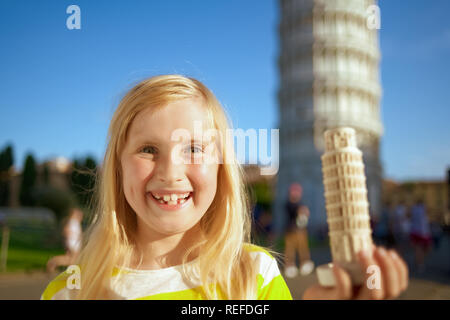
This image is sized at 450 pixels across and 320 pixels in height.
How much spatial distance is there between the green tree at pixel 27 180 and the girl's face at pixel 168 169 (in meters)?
20.0

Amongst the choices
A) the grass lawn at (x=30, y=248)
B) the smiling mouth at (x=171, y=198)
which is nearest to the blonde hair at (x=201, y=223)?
the smiling mouth at (x=171, y=198)

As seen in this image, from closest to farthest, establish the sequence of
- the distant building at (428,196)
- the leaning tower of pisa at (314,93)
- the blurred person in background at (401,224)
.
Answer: the distant building at (428,196), the blurred person in background at (401,224), the leaning tower of pisa at (314,93)

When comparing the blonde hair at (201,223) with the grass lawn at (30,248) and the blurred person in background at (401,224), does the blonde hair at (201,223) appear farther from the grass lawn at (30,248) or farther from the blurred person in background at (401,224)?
the grass lawn at (30,248)

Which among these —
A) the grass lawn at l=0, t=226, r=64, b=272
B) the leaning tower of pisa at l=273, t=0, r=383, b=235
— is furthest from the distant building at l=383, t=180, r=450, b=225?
the grass lawn at l=0, t=226, r=64, b=272

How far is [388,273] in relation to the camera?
76 cm

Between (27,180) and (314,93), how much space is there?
61.0 feet

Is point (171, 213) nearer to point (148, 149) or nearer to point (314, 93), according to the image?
point (148, 149)

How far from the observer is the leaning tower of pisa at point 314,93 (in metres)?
A: 20.0

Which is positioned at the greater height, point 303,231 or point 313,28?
point 313,28

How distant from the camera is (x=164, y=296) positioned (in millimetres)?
971

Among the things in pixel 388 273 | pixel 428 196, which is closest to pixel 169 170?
pixel 388 273

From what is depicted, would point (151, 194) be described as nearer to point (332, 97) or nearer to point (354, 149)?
point (354, 149)
